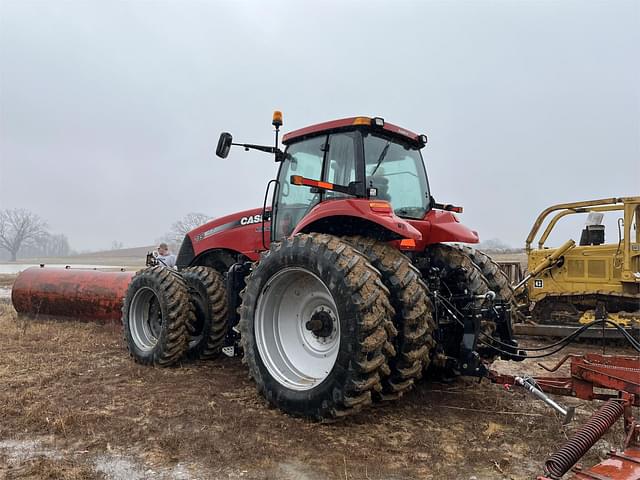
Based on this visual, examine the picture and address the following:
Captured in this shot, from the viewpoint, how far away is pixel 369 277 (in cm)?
355

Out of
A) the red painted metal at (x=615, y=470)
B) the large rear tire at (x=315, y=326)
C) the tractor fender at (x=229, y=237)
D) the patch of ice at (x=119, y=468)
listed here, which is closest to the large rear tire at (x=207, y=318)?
the tractor fender at (x=229, y=237)

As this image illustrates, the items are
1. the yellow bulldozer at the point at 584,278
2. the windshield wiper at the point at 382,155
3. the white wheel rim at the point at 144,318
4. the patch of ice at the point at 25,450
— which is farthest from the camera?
the yellow bulldozer at the point at 584,278

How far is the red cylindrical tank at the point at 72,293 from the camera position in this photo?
855 cm

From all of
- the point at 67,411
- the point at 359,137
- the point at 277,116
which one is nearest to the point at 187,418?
the point at 67,411

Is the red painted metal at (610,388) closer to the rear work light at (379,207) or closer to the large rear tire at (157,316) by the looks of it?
the rear work light at (379,207)

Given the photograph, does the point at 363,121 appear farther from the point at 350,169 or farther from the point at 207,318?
the point at 207,318

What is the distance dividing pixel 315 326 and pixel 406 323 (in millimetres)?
837

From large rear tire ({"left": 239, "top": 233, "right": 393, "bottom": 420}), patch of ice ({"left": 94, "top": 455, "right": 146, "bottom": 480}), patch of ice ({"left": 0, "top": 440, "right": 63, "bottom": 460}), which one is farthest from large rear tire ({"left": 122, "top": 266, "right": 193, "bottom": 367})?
patch of ice ({"left": 94, "top": 455, "right": 146, "bottom": 480})

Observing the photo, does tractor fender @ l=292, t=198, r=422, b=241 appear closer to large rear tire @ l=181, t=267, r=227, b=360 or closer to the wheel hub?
the wheel hub

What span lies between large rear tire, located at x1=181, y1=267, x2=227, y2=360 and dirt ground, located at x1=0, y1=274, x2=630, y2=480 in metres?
0.48

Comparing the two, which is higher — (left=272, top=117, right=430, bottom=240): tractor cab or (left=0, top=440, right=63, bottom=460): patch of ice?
(left=272, top=117, right=430, bottom=240): tractor cab

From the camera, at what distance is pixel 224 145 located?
5.32m

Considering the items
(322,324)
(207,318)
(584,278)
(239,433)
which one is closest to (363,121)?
(322,324)

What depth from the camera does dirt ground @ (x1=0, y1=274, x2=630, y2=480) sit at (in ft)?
10.0
